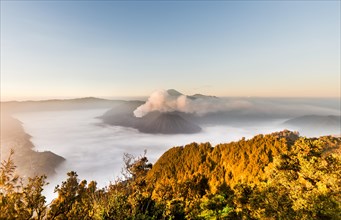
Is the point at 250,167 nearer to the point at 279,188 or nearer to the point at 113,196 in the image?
the point at 279,188

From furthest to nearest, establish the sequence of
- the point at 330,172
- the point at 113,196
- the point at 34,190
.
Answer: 1. the point at 330,172
2. the point at 113,196
3. the point at 34,190

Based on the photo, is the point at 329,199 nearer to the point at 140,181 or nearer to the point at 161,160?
the point at 140,181

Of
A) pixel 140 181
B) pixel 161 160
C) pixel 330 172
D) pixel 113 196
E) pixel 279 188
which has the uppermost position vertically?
pixel 113 196

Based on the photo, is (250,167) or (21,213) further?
(250,167)

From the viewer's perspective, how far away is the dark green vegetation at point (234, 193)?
359 inches

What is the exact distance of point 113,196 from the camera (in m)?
11.3

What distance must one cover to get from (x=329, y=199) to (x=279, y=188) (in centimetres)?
442

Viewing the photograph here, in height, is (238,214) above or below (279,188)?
below

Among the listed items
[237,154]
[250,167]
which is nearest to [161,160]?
[237,154]

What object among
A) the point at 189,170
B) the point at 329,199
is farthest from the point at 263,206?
the point at 189,170

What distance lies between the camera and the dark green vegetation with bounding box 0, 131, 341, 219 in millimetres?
9117

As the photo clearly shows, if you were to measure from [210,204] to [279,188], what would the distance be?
451 inches

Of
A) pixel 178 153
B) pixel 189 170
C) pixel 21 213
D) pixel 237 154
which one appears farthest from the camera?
pixel 178 153

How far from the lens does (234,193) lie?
30250 mm
